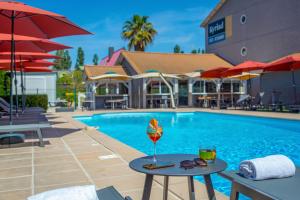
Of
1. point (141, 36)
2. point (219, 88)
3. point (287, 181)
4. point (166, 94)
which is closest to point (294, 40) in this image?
point (219, 88)

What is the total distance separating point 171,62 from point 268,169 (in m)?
21.6

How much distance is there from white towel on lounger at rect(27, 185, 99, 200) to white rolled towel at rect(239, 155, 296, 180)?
1127 mm

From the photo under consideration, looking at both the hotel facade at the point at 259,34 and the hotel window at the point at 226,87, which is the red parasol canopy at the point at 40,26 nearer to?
the hotel facade at the point at 259,34

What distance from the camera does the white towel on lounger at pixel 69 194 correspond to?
1.67 meters

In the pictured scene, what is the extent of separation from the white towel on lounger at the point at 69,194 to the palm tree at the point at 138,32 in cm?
3110

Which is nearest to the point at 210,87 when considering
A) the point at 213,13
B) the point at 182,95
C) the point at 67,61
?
the point at 182,95

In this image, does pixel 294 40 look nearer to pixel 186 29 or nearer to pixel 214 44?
pixel 214 44

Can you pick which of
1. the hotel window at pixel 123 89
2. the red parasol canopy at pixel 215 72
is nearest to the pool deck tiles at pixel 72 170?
the red parasol canopy at pixel 215 72

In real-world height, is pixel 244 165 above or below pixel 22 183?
above

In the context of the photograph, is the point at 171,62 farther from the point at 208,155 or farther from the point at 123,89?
the point at 208,155

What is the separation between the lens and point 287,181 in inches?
85.4

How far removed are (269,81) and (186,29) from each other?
55.3 ft

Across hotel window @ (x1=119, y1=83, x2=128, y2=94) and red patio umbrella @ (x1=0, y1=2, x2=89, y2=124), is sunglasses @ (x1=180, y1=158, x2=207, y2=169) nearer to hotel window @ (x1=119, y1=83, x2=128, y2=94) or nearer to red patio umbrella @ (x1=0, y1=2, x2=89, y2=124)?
red patio umbrella @ (x1=0, y1=2, x2=89, y2=124)

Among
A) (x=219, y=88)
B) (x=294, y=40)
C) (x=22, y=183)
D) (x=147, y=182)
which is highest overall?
(x=294, y=40)
